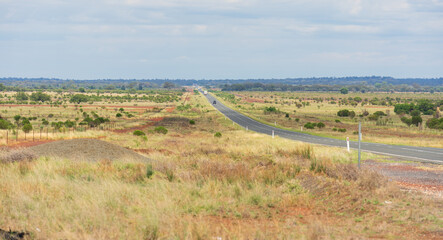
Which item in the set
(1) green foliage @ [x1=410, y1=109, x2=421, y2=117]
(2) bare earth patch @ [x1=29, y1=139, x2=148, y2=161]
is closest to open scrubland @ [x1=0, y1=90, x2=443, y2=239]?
(2) bare earth patch @ [x1=29, y1=139, x2=148, y2=161]

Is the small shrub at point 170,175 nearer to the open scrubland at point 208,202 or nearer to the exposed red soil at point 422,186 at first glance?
the open scrubland at point 208,202

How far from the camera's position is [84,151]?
20906 millimetres

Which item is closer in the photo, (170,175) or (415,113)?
(170,175)

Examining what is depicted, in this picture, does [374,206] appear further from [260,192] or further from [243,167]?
[243,167]

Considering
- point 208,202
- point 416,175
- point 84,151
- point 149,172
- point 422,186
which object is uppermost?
point 149,172

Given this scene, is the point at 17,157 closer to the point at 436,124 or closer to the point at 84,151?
the point at 84,151

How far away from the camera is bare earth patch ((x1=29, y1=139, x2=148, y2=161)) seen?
20.0 metres

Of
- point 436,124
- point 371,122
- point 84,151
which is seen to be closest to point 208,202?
point 84,151

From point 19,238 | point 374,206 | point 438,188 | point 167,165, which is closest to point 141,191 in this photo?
point 167,165

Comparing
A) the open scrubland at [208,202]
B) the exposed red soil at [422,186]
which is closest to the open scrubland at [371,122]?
the exposed red soil at [422,186]

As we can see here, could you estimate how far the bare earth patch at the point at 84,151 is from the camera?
65.6ft

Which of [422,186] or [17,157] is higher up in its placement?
[17,157]

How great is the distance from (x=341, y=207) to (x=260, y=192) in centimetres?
206

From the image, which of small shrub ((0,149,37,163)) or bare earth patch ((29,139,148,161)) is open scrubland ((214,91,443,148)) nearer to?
bare earth patch ((29,139,148,161))
